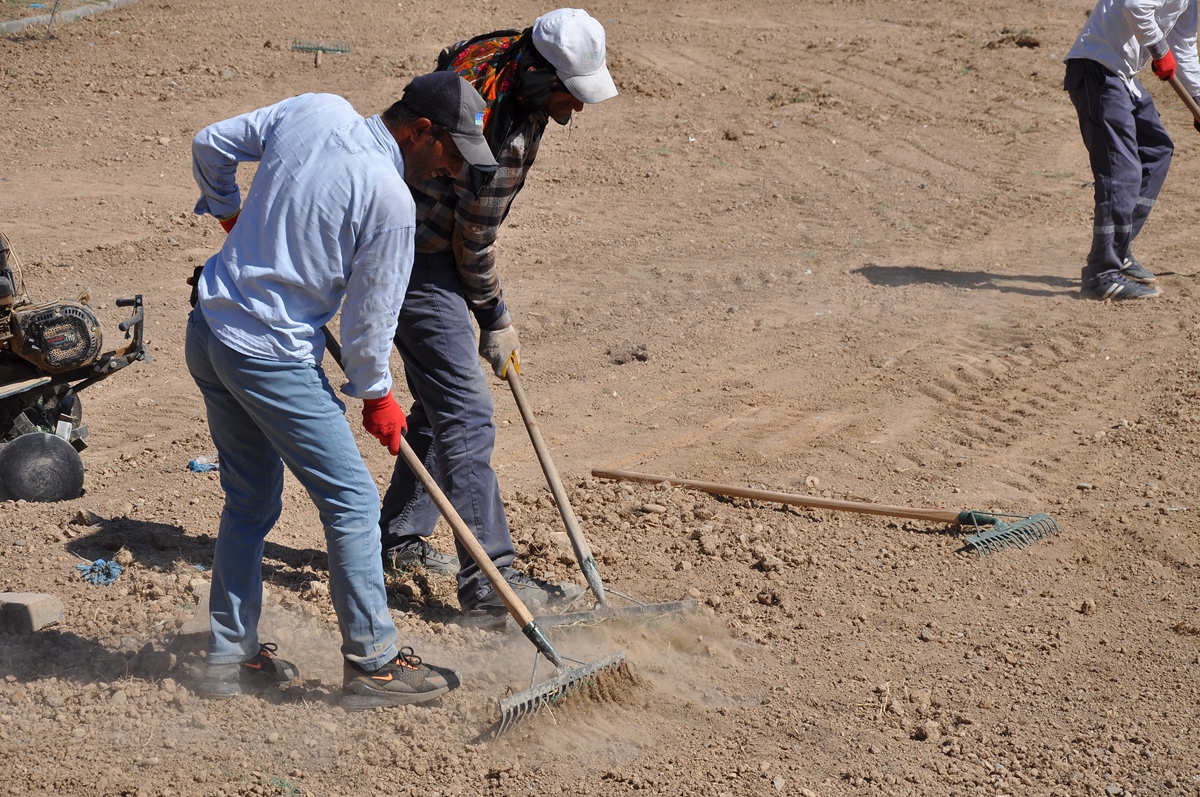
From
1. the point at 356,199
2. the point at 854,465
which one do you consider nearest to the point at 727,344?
the point at 854,465

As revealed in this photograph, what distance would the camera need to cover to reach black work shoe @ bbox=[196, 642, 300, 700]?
3.67 m

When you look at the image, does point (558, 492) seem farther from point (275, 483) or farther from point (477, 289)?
point (275, 483)

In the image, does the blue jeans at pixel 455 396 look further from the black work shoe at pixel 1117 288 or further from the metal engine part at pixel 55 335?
the black work shoe at pixel 1117 288

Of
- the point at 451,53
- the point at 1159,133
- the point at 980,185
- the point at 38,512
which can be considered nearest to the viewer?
the point at 451,53

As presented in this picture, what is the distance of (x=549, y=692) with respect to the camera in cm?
359

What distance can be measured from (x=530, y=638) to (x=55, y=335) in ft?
8.94

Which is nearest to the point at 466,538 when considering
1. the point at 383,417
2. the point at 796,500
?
the point at 383,417

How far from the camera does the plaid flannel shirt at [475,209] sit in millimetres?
3729

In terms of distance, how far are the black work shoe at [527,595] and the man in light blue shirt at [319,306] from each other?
2.16ft

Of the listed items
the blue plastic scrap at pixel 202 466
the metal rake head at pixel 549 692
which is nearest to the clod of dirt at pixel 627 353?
the blue plastic scrap at pixel 202 466

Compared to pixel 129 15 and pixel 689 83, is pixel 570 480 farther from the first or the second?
pixel 129 15

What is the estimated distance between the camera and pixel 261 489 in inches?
140

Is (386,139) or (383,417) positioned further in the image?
(383,417)

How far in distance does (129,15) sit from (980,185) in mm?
9573
